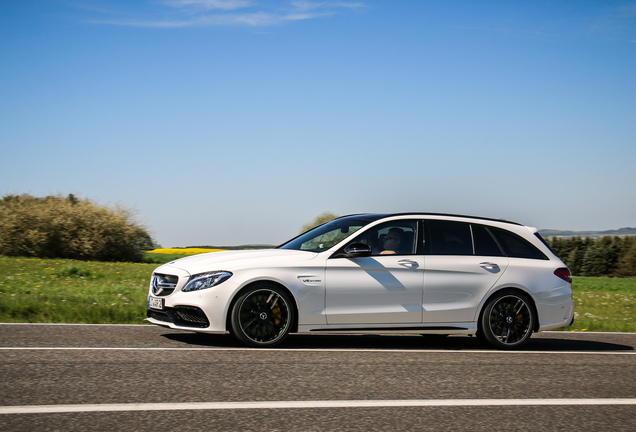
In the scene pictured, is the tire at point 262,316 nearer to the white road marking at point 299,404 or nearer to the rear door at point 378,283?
the rear door at point 378,283

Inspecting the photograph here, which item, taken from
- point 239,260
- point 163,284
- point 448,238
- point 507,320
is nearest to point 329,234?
point 239,260

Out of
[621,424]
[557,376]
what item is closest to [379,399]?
[621,424]

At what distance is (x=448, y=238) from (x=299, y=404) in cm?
454

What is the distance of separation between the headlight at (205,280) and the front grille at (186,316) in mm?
248

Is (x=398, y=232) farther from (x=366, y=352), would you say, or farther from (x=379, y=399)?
(x=379, y=399)

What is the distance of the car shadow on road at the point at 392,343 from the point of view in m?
8.51

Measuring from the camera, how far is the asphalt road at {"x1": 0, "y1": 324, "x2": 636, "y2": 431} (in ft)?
15.9

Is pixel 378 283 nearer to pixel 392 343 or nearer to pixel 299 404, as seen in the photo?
pixel 392 343

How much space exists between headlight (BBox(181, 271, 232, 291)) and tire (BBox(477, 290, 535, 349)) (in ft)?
11.5

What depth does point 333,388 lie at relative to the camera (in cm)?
593

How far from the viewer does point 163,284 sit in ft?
27.1

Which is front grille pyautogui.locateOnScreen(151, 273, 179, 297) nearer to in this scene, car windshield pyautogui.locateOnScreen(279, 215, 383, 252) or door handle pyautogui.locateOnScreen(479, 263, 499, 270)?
car windshield pyautogui.locateOnScreen(279, 215, 383, 252)

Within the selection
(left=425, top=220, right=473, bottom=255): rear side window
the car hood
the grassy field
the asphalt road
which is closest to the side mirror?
the car hood

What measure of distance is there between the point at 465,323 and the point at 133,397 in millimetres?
4919
